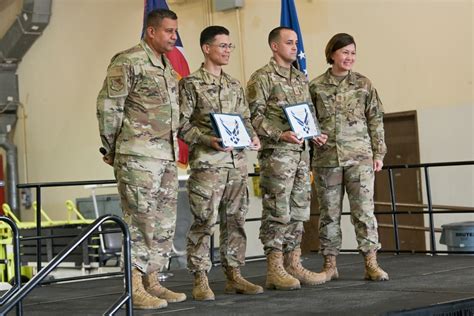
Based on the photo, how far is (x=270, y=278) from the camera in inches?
239

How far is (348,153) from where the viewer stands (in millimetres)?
6191

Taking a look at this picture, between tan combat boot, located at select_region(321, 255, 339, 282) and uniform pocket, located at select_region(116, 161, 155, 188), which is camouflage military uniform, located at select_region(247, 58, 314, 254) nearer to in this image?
tan combat boot, located at select_region(321, 255, 339, 282)

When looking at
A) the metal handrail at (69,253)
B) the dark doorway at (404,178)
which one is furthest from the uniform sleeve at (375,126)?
the dark doorway at (404,178)

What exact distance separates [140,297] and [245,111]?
1.38 metres

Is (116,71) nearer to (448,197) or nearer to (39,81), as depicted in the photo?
(448,197)

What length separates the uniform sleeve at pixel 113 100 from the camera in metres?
5.23

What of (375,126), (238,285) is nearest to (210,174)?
(238,285)

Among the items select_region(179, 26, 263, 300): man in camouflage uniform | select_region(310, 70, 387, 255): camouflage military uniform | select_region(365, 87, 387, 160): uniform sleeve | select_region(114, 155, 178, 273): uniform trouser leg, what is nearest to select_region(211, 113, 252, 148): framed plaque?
select_region(179, 26, 263, 300): man in camouflage uniform

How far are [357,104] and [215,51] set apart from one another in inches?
45.1

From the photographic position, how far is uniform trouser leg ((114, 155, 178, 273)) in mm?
5215

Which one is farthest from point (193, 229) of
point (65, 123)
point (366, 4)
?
point (65, 123)

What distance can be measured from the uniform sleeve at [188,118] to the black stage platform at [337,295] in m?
0.99

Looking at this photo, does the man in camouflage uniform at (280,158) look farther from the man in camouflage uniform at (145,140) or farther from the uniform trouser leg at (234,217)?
the man in camouflage uniform at (145,140)

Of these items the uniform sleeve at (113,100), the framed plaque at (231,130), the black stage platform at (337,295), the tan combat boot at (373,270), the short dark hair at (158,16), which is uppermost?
the short dark hair at (158,16)
